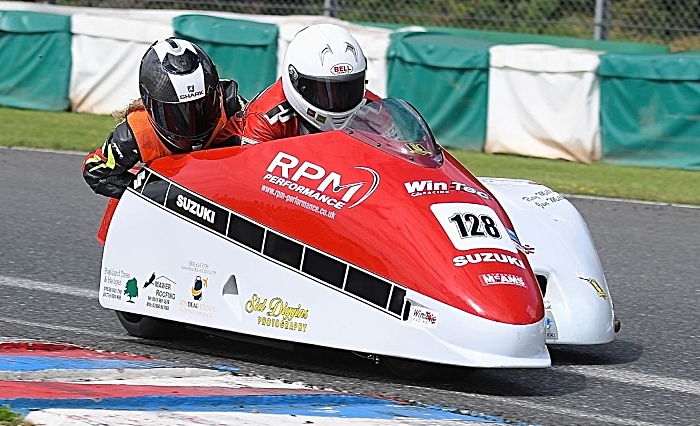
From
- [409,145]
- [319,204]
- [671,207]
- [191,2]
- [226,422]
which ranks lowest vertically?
[226,422]

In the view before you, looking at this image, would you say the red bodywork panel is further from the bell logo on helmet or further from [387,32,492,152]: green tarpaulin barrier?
[387,32,492,152]: green tarpaulin barrier

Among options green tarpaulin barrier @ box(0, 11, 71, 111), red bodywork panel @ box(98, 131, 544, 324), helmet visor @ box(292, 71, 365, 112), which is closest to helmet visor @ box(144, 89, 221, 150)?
red bodywork panel @ box(98, 131, 544, 324)

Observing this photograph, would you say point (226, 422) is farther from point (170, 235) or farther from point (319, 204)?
point (170, 235)

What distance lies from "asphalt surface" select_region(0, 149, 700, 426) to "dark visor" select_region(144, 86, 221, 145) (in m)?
0.87

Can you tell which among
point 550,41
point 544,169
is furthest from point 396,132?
point 550,41

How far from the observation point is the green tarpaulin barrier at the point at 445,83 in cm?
1188

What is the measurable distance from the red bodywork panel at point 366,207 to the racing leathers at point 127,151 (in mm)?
387

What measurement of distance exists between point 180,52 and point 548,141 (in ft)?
22.0

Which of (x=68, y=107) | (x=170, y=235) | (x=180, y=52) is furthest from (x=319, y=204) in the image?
(x=68, y=107)

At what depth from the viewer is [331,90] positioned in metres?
5.33

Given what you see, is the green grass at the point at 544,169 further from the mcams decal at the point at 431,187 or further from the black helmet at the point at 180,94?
the mcams decal at the point at 431,187

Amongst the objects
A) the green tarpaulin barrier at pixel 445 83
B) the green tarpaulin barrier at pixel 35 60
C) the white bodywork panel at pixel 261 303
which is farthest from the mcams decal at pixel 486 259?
the green tarpaulin barrier at pixel 35 60

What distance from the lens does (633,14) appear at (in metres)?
13.6

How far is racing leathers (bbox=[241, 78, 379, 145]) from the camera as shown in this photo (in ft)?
17.4
